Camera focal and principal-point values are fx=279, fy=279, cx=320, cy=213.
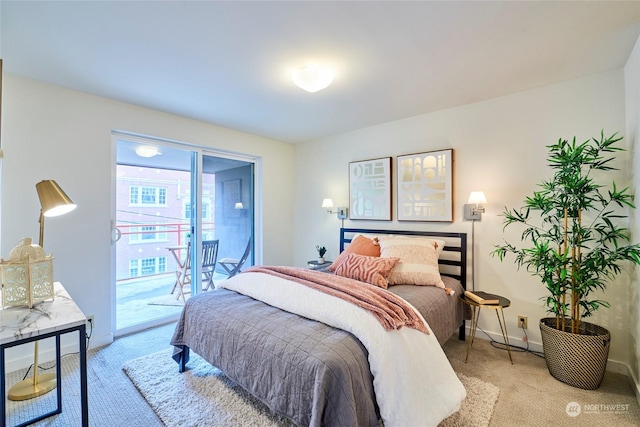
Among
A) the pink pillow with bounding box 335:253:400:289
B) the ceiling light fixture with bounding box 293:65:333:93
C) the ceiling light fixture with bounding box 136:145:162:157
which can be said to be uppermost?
the ceiling light fixture with bounding box 293:65:333:93

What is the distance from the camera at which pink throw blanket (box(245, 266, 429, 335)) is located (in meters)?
1.67

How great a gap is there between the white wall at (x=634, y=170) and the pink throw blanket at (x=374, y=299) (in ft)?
5.34

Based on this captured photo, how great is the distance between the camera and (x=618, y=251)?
193 centimetres

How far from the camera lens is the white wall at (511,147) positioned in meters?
2.34

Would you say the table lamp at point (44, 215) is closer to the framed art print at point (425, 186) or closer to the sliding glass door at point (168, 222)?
the sliding glass door at point (168, 222)

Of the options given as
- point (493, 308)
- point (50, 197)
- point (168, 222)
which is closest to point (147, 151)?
point (168, 222)

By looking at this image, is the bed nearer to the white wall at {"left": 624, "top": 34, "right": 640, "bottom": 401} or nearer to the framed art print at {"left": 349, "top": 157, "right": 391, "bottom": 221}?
the white wall at {"left": 624, "top": 34, "right": 640, "bottom": 401}

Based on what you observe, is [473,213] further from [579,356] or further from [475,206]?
[579,356]

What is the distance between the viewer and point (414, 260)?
9.00 ft

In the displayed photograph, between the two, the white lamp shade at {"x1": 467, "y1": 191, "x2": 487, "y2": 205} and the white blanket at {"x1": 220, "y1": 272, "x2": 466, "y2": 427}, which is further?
the white lamp shade at {"x1": 467, "y1": 191, "x2": 487, "y2": 205}

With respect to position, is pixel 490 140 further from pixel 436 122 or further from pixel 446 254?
pixel 446 254

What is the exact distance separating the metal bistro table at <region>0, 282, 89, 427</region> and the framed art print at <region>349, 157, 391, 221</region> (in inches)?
120

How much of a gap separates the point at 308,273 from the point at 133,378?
1599mm

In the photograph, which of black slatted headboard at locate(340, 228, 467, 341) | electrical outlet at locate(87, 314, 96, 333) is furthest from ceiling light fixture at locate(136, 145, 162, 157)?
black slatted headboard at locate(340, 228, 467, 341)
